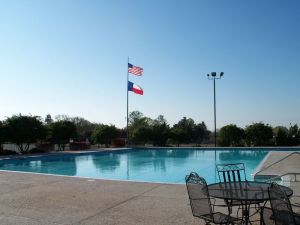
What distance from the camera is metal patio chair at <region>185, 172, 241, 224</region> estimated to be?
13.2 feet

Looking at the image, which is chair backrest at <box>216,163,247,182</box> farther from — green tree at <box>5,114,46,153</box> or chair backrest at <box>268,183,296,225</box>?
green tree at <box>5,114,46,153</box>

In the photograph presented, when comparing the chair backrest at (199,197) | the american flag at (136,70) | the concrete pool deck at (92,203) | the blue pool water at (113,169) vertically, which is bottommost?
the blue pool water at (113,169)

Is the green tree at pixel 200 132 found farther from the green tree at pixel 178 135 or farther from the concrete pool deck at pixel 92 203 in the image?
the concrete pool deck at pixel 92 203

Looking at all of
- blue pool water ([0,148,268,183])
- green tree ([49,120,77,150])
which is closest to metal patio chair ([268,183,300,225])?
blue pool water ([0,148,268,183])

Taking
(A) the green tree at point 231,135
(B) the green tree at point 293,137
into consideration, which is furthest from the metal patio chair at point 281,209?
Answer: (B) the green tree at point 293,137

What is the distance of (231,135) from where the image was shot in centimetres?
2917

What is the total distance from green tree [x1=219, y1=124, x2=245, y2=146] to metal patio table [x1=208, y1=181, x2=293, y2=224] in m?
24.8

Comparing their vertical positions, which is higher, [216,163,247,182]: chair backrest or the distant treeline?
the distant treeline

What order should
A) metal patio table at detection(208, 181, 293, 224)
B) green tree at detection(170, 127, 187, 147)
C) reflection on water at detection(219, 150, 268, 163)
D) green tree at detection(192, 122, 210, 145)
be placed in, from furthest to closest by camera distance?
1. green tree at detection(192, 122, 210, 145)
2. green tree at detection(170, 127, 187, 147)
3. reflection on water at detection(219, 150, 268, 163)
4. metal patio table at detection(208, 181, 293, 224)

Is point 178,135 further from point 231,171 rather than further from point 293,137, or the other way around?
point 231,171

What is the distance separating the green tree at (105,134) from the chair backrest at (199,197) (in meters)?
27.2

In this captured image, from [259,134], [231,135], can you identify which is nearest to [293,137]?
[259,134]

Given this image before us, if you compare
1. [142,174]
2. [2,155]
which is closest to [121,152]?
[2,155]

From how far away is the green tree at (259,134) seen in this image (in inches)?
1133
